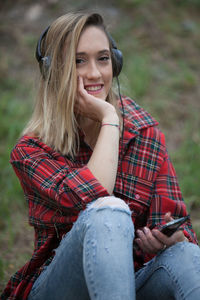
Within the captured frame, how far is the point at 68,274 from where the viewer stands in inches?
61.5

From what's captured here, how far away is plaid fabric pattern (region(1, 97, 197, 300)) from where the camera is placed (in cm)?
174

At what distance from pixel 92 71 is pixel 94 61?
7cm

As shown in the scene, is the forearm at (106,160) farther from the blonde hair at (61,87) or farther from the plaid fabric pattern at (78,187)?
the blonde hair at (61,87)

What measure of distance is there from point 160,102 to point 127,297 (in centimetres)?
368

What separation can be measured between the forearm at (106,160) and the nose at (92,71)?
0.35 meters

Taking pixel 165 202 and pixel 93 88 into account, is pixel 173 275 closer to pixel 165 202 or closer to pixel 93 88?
pixel 165 202

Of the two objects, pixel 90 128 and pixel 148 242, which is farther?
pixel 90 128

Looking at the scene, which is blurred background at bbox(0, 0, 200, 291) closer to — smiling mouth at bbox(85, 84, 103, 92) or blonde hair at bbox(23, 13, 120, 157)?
smiling mouth at bbox(85, 84, 103, 92)

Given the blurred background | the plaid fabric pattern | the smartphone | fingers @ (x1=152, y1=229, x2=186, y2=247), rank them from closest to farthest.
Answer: the smartphone
fingers @ (x1=152, y1=229, x2=186, y2=247)
the plaid fabric pattern
the blurred background

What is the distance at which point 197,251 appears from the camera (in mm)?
1604

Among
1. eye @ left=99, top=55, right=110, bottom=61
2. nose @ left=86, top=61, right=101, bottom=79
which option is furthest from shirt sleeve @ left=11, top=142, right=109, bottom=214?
eye @ left=99, top=55, right=110, bottom=61

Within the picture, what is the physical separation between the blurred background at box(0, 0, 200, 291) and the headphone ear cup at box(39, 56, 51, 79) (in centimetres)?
90

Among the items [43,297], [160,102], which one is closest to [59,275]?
[43,297]

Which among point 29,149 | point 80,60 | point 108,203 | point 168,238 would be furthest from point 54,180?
point 80,60
